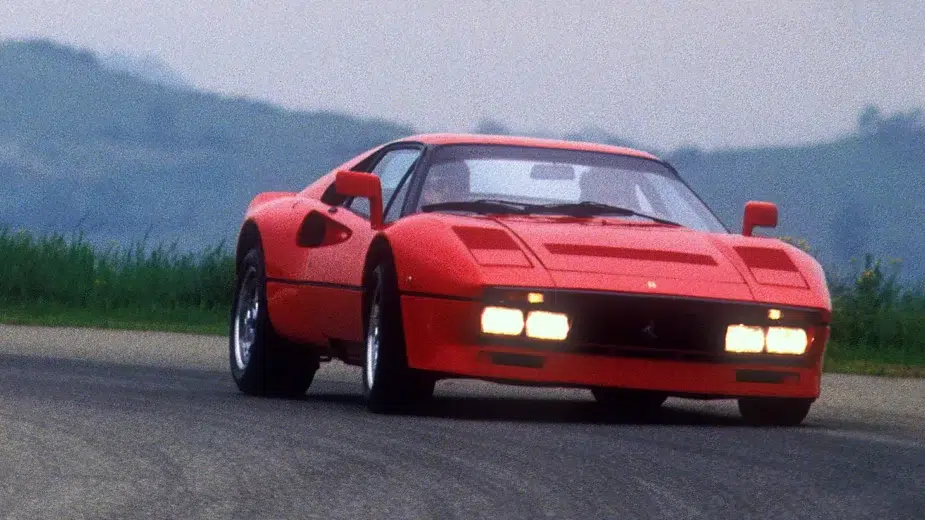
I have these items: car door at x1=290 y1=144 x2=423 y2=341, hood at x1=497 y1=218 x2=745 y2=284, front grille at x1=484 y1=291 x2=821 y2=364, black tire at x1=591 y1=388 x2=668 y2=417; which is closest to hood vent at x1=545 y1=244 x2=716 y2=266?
hood at x1=497 y1=218 x2=745 y2=284

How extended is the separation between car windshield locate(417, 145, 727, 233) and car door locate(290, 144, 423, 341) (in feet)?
0.84

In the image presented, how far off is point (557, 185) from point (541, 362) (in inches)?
56.0

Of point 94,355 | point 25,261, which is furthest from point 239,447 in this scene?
point 25,261

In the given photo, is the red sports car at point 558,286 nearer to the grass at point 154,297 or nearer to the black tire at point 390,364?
the black tire at point 390,364

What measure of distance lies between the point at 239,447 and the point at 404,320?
1.49m

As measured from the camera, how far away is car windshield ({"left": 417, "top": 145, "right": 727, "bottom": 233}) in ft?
31.3

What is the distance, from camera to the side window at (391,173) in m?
9.99

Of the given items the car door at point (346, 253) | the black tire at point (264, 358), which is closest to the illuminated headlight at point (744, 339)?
the car door at point (346, 253)

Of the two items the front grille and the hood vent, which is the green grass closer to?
the hood vent

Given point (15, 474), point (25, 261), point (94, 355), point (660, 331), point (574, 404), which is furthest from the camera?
point (25, 261)

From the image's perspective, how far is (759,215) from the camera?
32.6 feet

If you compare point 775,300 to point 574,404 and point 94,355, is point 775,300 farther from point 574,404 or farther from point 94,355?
point 94,355

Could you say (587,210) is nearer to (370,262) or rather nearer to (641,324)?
(370,262)

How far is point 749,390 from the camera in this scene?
8.78 m
